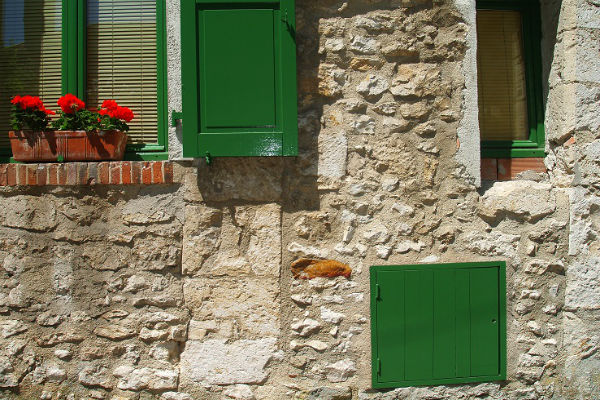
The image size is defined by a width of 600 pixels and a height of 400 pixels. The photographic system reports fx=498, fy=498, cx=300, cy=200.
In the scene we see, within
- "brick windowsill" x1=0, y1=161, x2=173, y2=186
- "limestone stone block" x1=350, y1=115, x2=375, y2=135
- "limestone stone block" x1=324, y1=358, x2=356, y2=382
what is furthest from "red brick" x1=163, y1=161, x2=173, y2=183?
"limestone stone block" x1=324, y1=358, x2=356, y2=382

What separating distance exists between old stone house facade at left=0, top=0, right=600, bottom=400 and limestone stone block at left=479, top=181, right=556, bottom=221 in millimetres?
13

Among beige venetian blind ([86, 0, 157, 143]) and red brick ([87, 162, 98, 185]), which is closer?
red brick ([87, 162, 98, 185])

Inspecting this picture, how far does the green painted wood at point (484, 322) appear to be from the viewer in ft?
10.1

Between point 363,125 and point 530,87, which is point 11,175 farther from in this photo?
point 530,87

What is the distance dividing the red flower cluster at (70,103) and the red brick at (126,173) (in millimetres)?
468

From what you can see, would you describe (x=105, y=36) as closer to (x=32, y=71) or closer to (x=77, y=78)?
(x=77, y=78)

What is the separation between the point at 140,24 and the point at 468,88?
7.17ft

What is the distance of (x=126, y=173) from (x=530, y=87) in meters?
2.83

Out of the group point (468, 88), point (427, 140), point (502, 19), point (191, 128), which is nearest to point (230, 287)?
point (191, 128)

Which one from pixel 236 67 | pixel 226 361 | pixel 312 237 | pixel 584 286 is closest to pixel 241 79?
pixel 236 67

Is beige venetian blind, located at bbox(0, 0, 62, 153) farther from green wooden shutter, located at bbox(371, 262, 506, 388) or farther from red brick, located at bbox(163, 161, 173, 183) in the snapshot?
green wooden shutter, located at bbox(371, 262, 506, 388)

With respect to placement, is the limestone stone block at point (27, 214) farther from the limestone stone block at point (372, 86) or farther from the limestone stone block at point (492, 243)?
the limestone stone block at point (492, 243)

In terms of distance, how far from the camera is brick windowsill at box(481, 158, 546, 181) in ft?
11.4

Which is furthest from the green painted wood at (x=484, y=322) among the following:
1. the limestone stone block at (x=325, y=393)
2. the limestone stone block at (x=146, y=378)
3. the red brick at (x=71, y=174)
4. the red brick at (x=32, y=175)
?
the red brick at (x=32, y=175)
